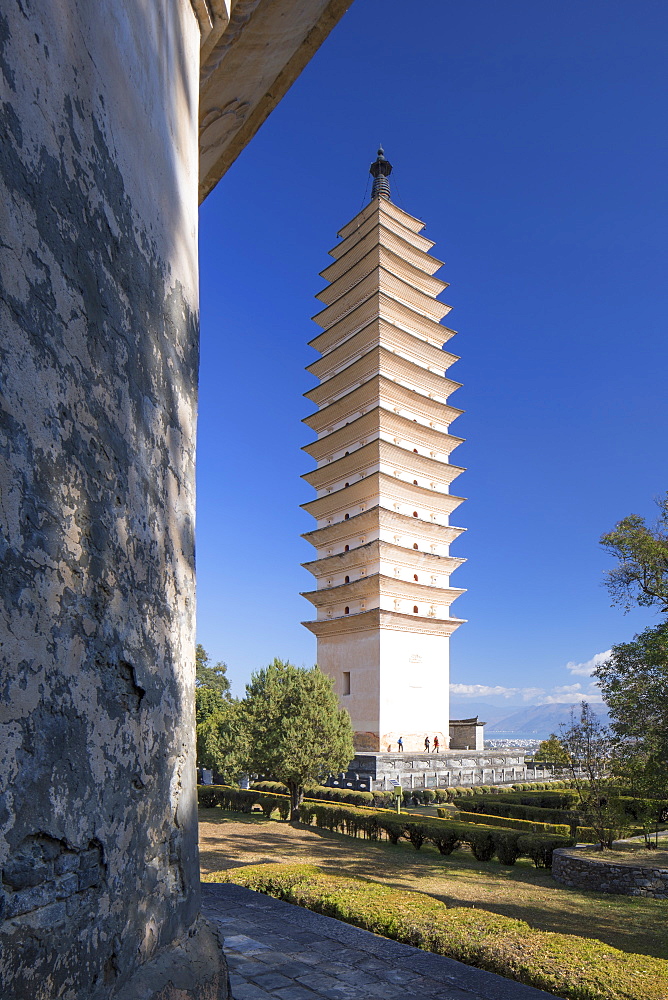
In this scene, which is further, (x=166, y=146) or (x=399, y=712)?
(x=399, y=712)

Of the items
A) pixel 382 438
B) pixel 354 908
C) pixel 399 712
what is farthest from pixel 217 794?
pixel 382 438

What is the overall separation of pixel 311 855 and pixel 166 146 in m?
12.3

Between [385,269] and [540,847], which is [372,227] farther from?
[540,847]

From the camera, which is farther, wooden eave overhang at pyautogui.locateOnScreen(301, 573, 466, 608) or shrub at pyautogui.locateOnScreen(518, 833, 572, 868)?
wooden eave overhang at pyautogui.locateOnScreen(301, 573, 466, 608)

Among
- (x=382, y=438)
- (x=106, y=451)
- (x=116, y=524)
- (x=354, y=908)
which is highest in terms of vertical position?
(x=382, y=438)

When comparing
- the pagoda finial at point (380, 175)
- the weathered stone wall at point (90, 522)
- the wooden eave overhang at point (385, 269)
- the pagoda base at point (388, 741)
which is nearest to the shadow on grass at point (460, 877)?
the weathered stone wall at point (90, 522)

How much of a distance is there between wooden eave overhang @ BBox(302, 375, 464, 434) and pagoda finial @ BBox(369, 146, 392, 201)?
1533 cm

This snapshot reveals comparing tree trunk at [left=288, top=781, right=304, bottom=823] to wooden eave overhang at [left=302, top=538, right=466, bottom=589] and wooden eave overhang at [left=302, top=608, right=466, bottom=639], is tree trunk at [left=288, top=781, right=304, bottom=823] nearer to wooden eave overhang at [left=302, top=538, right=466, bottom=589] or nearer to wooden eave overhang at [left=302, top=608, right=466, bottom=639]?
wooden eave overhang at [left=302, top=608, right=466, bottom=639]

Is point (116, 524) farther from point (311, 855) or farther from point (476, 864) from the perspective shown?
point (476, 864)

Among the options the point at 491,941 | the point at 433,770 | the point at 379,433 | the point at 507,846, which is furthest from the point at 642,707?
the point at 379,433

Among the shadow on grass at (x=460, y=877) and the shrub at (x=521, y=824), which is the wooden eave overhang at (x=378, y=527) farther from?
the shadow on grass at (x=460, y=877)

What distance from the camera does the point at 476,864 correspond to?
12.9m

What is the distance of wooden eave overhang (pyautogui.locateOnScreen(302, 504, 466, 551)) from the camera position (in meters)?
30.5

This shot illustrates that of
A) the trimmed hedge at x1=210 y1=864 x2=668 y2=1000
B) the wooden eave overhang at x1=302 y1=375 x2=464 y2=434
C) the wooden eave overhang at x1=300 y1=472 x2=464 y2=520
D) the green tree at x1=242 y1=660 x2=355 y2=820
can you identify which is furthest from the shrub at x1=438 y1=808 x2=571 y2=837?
the wooden eave overhang at x1=302 y1=375 x2=464 y2=434
